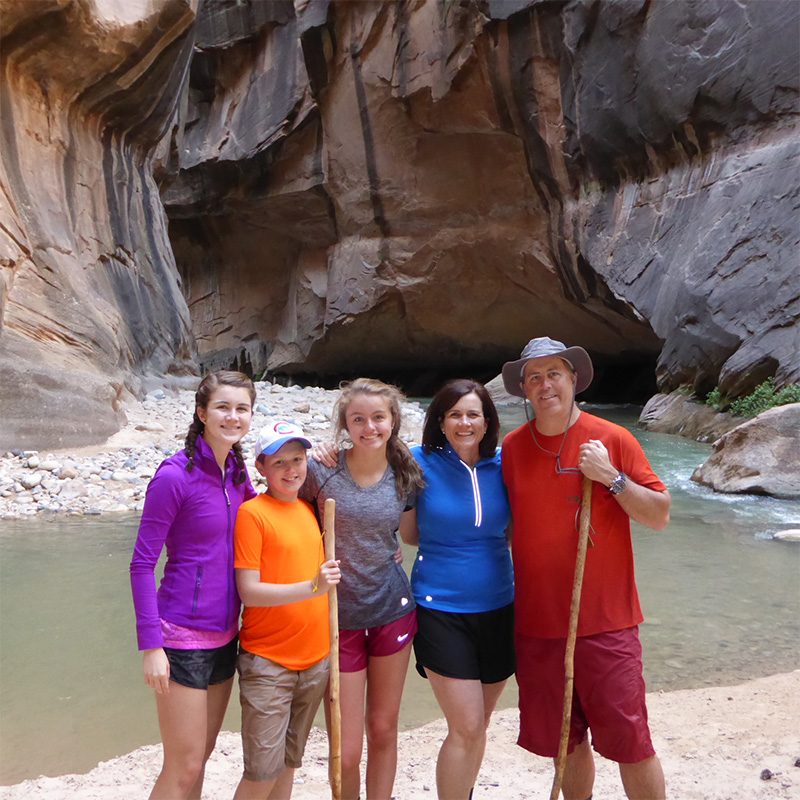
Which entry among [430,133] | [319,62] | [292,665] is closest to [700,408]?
[430,133]

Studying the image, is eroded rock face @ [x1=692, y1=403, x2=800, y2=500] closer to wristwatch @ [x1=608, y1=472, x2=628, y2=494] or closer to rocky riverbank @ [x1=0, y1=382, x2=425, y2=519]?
rocky riverbank @ [x1=0, y1=382, x2=425, y2=519]

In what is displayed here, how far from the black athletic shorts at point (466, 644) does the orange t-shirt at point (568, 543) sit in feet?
0.28

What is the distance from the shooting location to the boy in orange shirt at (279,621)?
Answer: 6.28 feet

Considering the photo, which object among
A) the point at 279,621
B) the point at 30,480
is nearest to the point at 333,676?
the point at 279,621

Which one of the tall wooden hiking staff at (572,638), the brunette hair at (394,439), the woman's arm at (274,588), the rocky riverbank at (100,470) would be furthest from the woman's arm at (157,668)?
the rocky riverbank at (100,470)

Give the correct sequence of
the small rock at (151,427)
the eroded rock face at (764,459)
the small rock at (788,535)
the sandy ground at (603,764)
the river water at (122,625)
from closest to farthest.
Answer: the sandy ground at (603,764) < the river water at (122,625) < the small rock at (788,535) < the eroded rock face at (764,459) < the small rock at (151,427)

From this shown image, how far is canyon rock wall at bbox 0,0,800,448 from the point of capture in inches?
418

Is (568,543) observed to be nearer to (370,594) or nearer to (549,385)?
(549,385)

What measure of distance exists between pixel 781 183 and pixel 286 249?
17.8 m

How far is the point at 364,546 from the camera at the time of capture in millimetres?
2178

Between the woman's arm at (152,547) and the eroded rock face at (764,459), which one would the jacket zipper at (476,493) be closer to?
the woman's arm at (152,547)

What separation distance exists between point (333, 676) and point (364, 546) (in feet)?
1.26

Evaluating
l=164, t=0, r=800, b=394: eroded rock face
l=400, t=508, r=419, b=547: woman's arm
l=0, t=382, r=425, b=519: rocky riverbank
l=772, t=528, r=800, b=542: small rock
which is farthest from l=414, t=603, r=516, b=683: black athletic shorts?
l=164, t=0, r=800, b=394: eroded rock face

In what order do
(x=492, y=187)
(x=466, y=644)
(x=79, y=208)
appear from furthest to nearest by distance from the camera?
(x=492, y=187)
(x=79, y=208)
(x=466, y=644)
